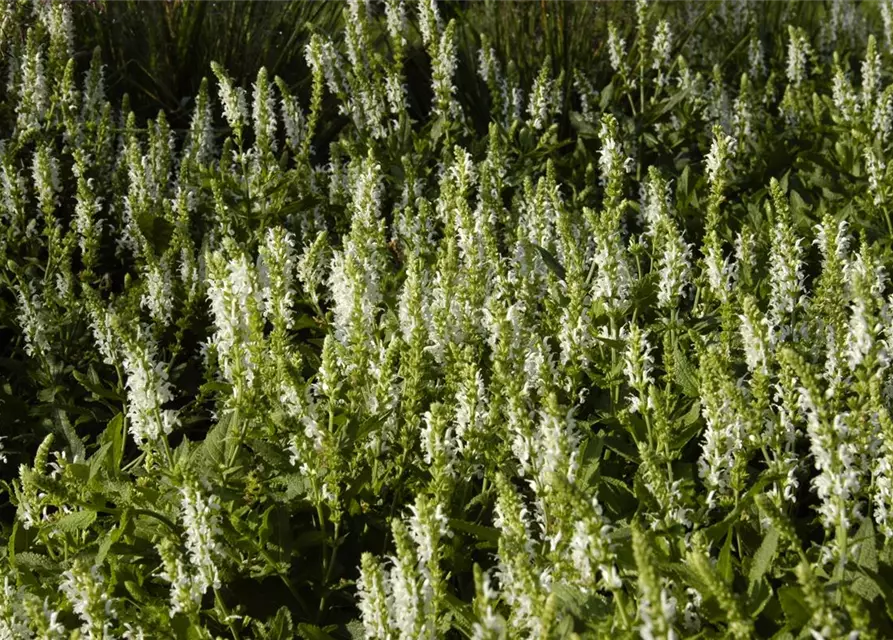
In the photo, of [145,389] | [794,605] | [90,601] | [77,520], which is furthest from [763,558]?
[77,520]

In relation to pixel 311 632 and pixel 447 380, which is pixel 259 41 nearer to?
pixel 447 380

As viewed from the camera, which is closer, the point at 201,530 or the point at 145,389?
the point at 201,530

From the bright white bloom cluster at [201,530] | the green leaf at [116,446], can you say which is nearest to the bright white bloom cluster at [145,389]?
the green leaf at [116,446]

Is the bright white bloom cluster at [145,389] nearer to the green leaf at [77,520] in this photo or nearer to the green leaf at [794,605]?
the green leaf at [77,520]

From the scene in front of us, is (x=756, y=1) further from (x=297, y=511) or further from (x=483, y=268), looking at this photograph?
(x=297, y=511)

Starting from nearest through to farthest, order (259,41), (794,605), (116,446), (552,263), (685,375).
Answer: (794,605), (116,446), (685,375), (552,263), (259,41)

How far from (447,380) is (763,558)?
41.0 inches

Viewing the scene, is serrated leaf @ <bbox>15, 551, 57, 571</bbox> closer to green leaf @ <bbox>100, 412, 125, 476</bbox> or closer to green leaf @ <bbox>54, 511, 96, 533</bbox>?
green leaf @ <bbox>54, 511, 96, 533</bbox>

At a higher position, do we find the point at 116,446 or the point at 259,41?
the point at 259,41

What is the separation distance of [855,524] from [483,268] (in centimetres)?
135

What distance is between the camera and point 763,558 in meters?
2.21

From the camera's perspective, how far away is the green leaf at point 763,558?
2.19 m

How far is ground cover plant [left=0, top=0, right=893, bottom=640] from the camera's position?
7.13 ft

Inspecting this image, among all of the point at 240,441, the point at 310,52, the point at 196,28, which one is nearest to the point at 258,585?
the point at 240,441
